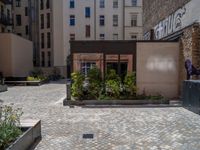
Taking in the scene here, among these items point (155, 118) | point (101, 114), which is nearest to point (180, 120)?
point (155, 118)

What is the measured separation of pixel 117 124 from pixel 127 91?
17.0 ft

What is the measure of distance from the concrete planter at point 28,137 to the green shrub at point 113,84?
6544 mm

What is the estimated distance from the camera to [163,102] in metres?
14.0

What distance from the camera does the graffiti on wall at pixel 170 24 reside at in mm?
16169

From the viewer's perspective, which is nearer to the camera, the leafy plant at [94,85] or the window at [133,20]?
the leafy plant at [94,85]

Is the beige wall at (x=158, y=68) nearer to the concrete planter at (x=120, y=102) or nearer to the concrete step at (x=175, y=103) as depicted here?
the concrete step at (x=175, y=103)

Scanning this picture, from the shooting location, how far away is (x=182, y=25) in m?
16.0

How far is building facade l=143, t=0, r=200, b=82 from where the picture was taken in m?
14.1

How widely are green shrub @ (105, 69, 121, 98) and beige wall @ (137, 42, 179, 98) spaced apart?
4.86 ft

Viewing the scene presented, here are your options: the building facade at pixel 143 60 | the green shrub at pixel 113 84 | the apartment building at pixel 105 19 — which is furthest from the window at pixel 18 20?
the green shrub at pixel 113 84

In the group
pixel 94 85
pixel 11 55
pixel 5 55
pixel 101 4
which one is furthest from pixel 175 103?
pixel 101 4

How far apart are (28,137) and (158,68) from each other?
9.94m

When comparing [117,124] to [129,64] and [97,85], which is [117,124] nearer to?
[97,85]

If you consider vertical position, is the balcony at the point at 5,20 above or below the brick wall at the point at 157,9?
above
